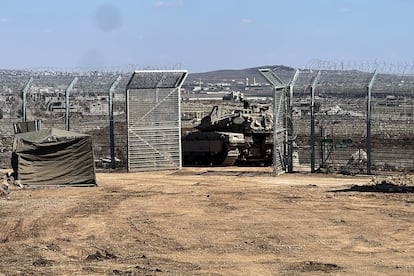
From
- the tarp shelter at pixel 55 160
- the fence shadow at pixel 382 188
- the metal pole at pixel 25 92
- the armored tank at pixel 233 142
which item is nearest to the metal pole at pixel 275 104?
the armored tank at pixel 233 142

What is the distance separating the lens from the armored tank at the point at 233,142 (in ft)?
94.2

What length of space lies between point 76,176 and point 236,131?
9567 millimetres

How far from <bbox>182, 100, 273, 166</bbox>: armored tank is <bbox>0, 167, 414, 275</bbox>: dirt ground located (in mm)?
7371

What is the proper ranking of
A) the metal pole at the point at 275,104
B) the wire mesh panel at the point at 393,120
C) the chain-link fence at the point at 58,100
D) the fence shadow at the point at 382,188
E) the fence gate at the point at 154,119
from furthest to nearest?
the chain-link fence at the point at 58,100
the fence gate at the point at 154,119
the metal pole at the point at 275,104
the wire mesh panel at the point at 393,120
the fence shadow at the point at 382,188

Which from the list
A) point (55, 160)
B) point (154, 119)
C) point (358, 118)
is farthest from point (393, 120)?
point (55, 160)

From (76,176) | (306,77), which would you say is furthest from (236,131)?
(76,176)

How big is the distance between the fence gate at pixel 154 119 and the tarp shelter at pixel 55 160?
14.8 ft

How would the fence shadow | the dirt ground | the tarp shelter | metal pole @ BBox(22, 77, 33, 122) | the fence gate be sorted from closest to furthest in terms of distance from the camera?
1. the dirt ground
2. the fence shadow
3. the tarp shelter
4. the fence gate
5. metal pole @ BBox(22, 77, 33, 122)

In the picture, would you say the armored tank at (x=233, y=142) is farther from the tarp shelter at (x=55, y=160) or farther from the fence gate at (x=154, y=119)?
the tarp shelter at (x=55, y=160)

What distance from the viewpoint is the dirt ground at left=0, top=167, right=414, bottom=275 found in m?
10.3

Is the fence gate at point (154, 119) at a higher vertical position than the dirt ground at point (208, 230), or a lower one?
higher

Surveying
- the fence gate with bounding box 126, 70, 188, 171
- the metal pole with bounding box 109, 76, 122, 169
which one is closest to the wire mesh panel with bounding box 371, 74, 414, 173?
the fence gate with bounding box 126, 70, 188, 171

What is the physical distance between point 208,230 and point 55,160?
948cm

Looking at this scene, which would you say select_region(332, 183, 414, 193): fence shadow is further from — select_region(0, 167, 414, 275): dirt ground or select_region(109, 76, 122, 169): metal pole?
select_region(109, 76, 122, 169): metal pole
